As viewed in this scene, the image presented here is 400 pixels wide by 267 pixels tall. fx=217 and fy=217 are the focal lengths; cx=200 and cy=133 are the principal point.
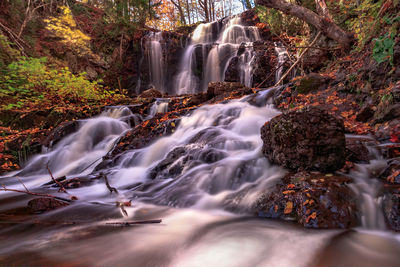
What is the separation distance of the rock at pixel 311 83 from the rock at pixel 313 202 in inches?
150

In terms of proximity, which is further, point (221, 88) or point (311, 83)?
point (221, 88)

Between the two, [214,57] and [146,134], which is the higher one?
[214,57]

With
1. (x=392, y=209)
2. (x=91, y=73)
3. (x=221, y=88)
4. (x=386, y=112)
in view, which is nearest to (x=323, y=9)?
(x=221, y=88)

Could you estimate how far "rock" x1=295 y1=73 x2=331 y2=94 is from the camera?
225 inches

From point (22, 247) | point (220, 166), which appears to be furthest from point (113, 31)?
point (22, 247)

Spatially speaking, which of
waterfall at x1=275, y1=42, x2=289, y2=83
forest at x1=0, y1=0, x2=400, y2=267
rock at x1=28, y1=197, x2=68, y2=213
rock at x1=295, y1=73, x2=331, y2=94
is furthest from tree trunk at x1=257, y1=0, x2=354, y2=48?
rock at x1=28, y1=197, x2=68, y2=213

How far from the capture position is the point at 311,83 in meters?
5.81

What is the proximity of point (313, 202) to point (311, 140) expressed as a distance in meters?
0.91

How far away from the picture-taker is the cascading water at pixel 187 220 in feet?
5.65

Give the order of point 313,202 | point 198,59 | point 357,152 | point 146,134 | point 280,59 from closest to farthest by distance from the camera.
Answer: point 313,202 < point 357,152 < point 146,134 < point 280,59 < point 198,59

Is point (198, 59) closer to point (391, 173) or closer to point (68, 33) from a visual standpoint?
point (68, 33)

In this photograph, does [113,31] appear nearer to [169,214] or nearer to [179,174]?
[179,174]

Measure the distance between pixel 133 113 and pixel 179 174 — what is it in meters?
5.55

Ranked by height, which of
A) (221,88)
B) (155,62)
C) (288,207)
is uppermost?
(155,62)
